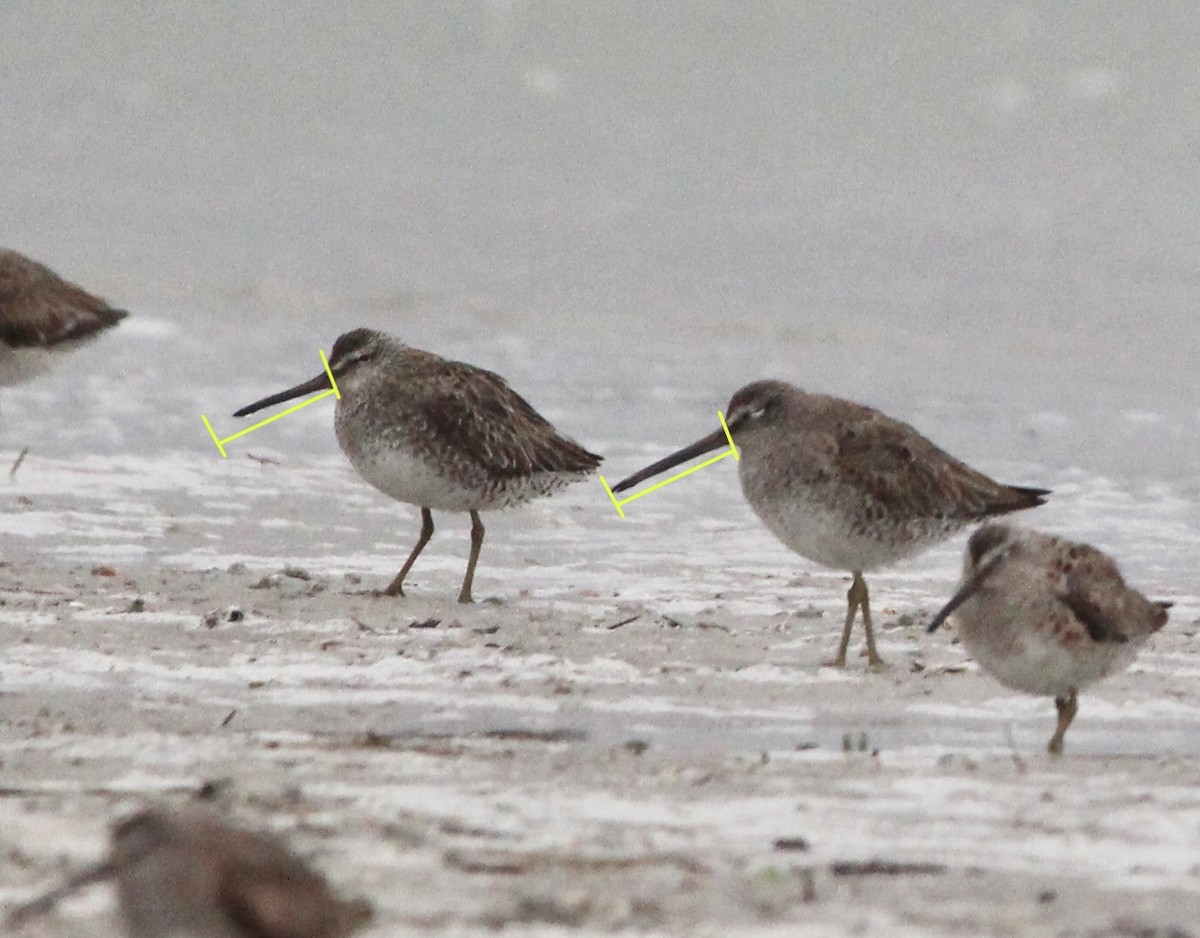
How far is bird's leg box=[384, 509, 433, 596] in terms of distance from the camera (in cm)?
763

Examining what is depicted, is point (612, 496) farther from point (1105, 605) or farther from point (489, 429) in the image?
point (1105, 605)

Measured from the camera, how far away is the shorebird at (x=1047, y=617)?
5879 millimetres

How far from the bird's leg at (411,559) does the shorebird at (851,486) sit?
1269 mm

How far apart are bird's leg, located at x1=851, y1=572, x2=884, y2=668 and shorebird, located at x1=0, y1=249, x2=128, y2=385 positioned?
430 centimetres

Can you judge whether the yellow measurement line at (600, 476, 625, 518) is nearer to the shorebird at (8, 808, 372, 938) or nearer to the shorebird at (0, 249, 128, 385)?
the shorebird at (0, 249, 128, 385)

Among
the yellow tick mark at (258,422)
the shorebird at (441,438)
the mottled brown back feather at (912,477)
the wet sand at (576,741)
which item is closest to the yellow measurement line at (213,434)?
the yellow tick mark at (258,422)

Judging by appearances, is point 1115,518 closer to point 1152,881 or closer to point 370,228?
point 1152,881

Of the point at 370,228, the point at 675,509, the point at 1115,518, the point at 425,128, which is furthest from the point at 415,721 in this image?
the point at 425,128

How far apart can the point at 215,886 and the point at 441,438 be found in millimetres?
5015

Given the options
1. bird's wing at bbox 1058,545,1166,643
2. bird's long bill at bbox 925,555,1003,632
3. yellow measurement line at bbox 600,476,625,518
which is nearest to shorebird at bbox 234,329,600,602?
yellow measurement line at bbox 600,476,625,518

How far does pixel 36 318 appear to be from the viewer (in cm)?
980

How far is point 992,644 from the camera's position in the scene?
235 inches

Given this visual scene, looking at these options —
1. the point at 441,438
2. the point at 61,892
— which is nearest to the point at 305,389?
the point at 441,438

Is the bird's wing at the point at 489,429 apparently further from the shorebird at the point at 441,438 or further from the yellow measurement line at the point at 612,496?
the yellow measurement line at the point at 612,496
